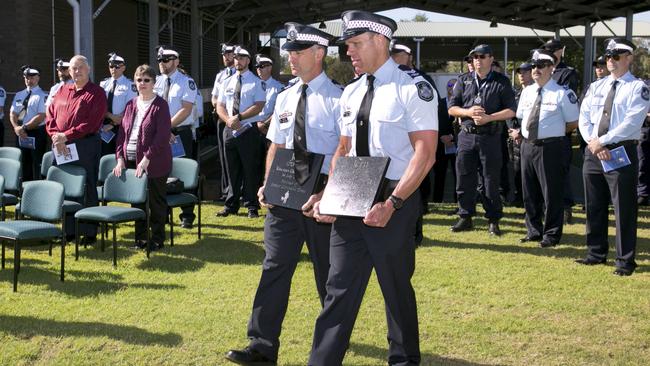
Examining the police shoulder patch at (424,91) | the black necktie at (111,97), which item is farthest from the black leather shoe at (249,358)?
the black necktie at (111,97)

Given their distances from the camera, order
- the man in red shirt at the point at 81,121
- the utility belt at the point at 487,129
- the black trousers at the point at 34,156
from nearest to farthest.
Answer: the man in red shirt at the point at 81,121 < the utility belt at the point at 487,129 < the black trousers at the point at 34,156

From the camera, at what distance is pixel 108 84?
998cm

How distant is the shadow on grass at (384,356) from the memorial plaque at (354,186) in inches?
48.6

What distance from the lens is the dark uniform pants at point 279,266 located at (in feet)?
14.4

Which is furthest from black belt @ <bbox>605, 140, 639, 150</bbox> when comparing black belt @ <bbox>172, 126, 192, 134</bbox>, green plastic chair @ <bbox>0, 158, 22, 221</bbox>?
green plastic chair @ <bbox>0, 158, 22, 221</bbox>

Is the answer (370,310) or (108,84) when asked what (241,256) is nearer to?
(370,310)

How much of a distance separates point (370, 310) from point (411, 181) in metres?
2.11

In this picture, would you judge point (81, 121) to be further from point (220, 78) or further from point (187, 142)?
point (220, 78)

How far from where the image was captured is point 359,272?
3.86 m

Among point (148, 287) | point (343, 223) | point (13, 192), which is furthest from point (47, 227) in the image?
point (343, 223)

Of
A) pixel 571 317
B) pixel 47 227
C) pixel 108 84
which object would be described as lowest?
pixel 571 317

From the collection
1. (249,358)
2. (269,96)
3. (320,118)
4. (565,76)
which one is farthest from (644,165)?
(249,358)

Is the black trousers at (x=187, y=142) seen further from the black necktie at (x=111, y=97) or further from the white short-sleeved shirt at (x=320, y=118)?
the white short-sleeved shirt at (x=320, y=118)

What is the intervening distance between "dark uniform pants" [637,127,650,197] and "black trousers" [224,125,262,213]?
218 inches
